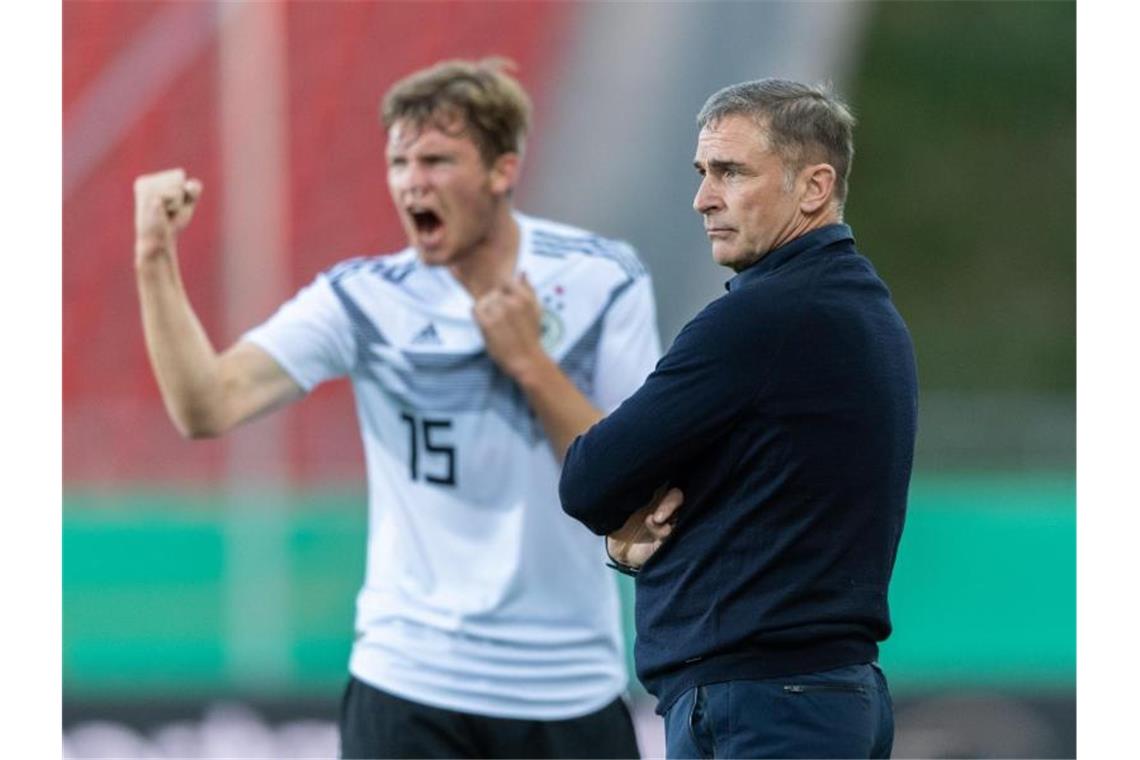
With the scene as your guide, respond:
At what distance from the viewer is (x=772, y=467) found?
87.3 inches

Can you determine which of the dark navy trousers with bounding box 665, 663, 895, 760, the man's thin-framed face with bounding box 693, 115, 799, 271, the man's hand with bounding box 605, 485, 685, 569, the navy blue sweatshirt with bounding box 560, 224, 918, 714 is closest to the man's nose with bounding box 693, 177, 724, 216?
the man's thin-framed face with bounding box 693, 115, 799, 271

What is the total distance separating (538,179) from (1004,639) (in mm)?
5153

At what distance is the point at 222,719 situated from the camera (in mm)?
7016

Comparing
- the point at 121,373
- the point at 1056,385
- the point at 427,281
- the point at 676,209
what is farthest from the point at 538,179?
the point at 427,281

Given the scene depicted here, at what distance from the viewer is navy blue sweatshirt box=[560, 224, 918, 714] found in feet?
7.22

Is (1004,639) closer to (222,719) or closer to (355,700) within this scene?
(222,719)

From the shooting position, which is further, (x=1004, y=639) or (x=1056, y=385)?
(x=1056, y=385)

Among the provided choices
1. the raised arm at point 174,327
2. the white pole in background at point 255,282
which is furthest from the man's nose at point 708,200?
Result: the white pole in background at point 255,282

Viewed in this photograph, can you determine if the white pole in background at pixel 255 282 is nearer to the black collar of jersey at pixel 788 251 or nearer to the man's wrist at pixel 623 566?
the man's wrist at pixel 623 566

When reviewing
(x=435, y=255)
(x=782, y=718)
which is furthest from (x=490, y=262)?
(x=782, y=718)

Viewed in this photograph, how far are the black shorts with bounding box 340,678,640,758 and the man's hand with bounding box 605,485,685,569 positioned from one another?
101 centimetres

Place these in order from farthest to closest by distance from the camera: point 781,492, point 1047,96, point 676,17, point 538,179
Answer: point 1047,96 → point 676,17 → point 538,179 → point 781,492

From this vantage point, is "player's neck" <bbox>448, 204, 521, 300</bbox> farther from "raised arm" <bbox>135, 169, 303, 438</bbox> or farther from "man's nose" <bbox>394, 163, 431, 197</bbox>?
"raised arm" <bbox>135, 169, 303, 438</bbox>

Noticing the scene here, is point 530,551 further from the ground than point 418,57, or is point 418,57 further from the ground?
point 418,57
